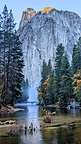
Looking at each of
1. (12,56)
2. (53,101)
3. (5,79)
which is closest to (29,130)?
(5,79)

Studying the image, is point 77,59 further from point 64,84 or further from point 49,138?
point 49,138

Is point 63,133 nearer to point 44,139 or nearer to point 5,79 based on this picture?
point 44,139

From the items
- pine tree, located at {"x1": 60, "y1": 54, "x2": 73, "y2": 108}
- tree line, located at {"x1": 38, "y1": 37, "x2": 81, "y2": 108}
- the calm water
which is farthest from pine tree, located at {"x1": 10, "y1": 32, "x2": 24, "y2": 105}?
the calm water

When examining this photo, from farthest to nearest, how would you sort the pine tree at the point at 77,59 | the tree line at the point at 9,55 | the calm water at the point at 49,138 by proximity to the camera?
the pine tree at the point at 77,59, the tree line at the point at 9,55, the calm water at the point at 49,138

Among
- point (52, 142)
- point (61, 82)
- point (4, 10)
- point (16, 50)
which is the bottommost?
point (52, 142)

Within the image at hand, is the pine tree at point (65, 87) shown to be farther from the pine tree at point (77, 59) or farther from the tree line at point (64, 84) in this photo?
the pine tree at point (77, 59)

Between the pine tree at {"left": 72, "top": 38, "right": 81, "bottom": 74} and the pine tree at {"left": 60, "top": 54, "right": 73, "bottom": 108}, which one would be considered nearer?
the pine tree at {"left": 60, "top": 54, "right": 73, "bottom": 108}

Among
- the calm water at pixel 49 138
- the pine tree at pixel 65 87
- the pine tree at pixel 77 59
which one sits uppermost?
the pine tree at pixel 77 59

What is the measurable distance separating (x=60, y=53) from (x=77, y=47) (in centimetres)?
754

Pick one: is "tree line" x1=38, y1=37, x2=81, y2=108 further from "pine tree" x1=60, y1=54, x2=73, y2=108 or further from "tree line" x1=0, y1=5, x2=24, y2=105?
"tree line" x1=0, y1=5, x2=24, y2=105

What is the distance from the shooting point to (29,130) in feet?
97.0

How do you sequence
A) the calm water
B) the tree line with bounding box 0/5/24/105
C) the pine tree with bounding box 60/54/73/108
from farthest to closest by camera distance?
the pine tree with bounding box 60/54/73/108 < the tree line with bounding box 0/5/24/105 < the calm water

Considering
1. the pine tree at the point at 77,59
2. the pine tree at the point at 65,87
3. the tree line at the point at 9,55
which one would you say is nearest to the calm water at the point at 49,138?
the tree line at the point at 9,55

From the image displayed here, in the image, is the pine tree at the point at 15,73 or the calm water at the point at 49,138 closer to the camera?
the calm water at the point at 49,138
